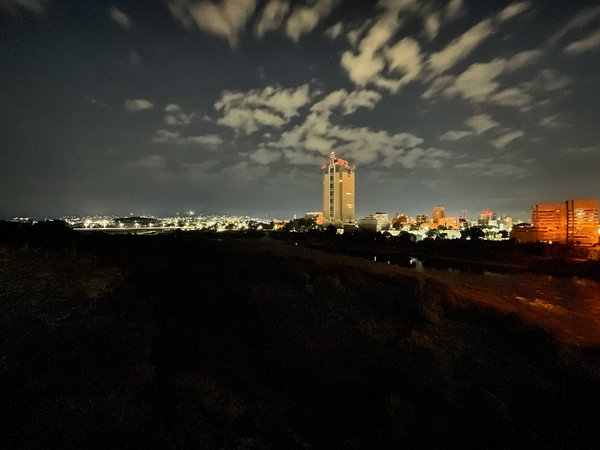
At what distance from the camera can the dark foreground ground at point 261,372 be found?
5.25 metres

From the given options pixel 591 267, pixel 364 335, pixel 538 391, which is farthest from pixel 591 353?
pixel 591 267

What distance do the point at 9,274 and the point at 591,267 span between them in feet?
156

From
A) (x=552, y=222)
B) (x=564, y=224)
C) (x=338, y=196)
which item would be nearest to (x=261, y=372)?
(x=552, y=222)

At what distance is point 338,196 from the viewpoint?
160875mm

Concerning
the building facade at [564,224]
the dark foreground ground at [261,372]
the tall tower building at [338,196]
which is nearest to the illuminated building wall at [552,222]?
the building facade at [564,224]

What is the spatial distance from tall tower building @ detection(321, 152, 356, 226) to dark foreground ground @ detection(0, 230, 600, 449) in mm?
144759

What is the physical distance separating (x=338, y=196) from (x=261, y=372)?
511 feet

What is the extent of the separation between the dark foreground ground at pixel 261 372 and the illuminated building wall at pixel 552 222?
74.3 m

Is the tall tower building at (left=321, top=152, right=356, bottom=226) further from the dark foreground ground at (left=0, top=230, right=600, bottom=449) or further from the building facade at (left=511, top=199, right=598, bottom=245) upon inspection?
the dark foreground ground at (left=0, top=230, right=600, bottom=449)

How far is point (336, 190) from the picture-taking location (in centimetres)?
16175

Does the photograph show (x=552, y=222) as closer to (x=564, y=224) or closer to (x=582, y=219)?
(x=564, y=224)

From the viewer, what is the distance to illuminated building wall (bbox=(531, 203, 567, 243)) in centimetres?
6820

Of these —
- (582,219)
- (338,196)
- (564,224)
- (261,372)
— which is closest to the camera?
(261,372)

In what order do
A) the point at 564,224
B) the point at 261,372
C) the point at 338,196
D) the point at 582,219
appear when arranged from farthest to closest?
the point at 338,196, the point at 564,224, the point at 582,219, the point at 261,372
